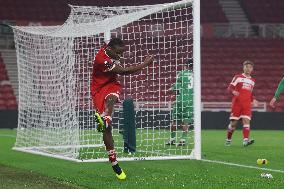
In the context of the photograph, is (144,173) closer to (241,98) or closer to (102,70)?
(102,70)

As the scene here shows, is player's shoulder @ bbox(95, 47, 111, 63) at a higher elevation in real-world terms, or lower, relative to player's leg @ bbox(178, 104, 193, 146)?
higher

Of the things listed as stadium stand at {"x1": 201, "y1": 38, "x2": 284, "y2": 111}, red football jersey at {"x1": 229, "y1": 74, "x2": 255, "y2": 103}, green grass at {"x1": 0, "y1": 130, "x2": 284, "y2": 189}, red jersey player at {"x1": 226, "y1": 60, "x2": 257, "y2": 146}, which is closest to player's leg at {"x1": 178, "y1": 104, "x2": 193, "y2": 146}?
green grass at {"x1": 0, "y1": 130, "x2": 284, "y2": 189}

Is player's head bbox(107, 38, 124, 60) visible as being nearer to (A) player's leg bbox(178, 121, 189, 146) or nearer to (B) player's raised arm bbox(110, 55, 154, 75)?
(B) player's raised arm bbox(110, 55, 154, 75)

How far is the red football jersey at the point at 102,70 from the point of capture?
883 cm

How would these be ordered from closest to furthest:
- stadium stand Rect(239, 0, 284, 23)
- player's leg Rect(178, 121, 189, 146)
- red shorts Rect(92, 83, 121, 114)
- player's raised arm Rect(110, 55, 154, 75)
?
player's raised arm Rect(110, 55, 154, 75) < red shorts Rect(92, 83, 121, 114) < player's leg Rect(178, 121, 189, 146) < stadium stand Rect(239, 0, 284, 23)

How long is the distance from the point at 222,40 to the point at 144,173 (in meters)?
→ 23.3

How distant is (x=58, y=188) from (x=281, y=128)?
665 inches

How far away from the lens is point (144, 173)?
9.04 meters

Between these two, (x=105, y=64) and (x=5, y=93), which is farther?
(x=5, y=93)

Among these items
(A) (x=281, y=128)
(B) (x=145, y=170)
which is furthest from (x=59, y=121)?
(A) (x=281, y=128)

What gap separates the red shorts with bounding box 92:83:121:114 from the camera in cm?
891

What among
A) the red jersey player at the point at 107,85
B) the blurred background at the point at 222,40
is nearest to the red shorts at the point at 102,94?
the red jersey player at the point at 107,85

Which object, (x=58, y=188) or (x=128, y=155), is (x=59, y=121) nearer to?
(x=128, y=155)

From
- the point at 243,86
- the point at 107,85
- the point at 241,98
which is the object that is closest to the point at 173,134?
the point at 241,98
